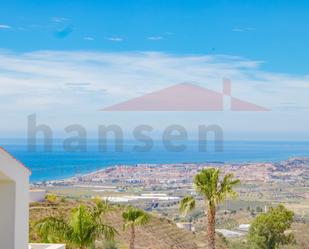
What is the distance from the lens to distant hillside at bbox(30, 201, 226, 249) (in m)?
28.5

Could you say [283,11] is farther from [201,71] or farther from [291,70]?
[201,71]

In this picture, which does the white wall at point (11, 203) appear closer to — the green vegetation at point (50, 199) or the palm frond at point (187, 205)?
the palm frond at point (187, 205)

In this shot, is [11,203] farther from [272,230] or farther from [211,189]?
[272,230]

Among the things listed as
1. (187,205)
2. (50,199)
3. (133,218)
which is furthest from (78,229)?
(50,199)

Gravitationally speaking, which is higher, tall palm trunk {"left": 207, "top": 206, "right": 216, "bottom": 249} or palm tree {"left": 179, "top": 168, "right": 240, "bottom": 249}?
palm tree {"left": 179, "top": 168, "right": 240, "bottom": 249}

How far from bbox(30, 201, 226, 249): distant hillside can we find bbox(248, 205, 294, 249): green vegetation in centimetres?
314

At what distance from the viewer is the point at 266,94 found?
3226 inches

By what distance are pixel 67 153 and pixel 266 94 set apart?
8008 cm

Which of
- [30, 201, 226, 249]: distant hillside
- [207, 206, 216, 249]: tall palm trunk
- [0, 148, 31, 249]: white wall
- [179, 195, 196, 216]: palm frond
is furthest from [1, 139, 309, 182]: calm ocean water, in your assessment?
[0, 148, 31, 249]: white wall

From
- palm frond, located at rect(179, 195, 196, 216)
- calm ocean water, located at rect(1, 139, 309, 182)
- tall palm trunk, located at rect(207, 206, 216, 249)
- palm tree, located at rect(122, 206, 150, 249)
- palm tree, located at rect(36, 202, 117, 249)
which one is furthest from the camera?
calm ocean water, located at rect(1, 139, 309, 182)

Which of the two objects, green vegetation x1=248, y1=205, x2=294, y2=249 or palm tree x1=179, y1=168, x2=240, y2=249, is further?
green vegetation x1=248, y1=205, x2=294, y2=249

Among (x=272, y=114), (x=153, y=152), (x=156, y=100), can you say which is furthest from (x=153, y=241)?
(x=153, y=152)

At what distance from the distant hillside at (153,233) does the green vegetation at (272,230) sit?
3.14 m

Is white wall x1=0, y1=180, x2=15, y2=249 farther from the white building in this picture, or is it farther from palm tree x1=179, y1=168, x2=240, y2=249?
palm tree x1=179, y1=168, x2=240, y2=249
